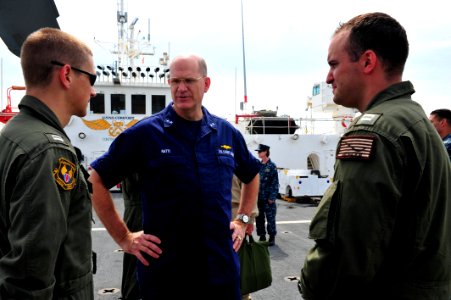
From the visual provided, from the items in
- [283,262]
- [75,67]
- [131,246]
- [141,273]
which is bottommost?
[283,262]

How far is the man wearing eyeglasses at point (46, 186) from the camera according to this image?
4.22 ft

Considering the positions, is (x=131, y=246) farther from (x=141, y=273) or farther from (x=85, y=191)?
(x=85, y=191)

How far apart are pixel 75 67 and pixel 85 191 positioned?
0.52 metres

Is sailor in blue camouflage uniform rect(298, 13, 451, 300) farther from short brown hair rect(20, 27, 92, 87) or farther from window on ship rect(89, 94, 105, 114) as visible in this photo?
window on ship rect(89, 94, 105, 114)

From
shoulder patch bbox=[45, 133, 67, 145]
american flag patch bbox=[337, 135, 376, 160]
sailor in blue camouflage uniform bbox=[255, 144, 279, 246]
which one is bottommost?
sailor in blue camouflage uniform bbox=[255, 144, 279, 246]

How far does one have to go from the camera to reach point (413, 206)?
131 centimetres

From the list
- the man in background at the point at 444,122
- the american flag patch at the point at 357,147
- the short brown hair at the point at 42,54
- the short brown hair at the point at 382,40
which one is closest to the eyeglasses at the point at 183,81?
the short brown hair at the point at 42,54

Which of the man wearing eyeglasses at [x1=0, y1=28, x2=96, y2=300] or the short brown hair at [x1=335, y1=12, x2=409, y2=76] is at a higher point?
the short brown hair at [x1=335, y1=12, x2=409, y2=76]

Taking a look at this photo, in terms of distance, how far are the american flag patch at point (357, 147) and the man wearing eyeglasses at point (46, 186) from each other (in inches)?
38.8

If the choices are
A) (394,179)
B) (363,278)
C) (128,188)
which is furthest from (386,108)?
(128,188)

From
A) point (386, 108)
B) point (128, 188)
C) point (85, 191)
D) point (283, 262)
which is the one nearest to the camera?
point (386, 108)

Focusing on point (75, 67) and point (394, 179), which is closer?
point (394, 179)

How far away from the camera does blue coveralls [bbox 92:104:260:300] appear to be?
80.7 inches

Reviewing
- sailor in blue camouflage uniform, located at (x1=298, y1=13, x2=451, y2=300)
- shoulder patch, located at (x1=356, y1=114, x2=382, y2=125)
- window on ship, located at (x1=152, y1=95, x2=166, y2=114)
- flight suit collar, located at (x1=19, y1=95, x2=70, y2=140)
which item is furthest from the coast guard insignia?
window on ship, located at (x1=152, y1=95, x2=166, y2=114)
